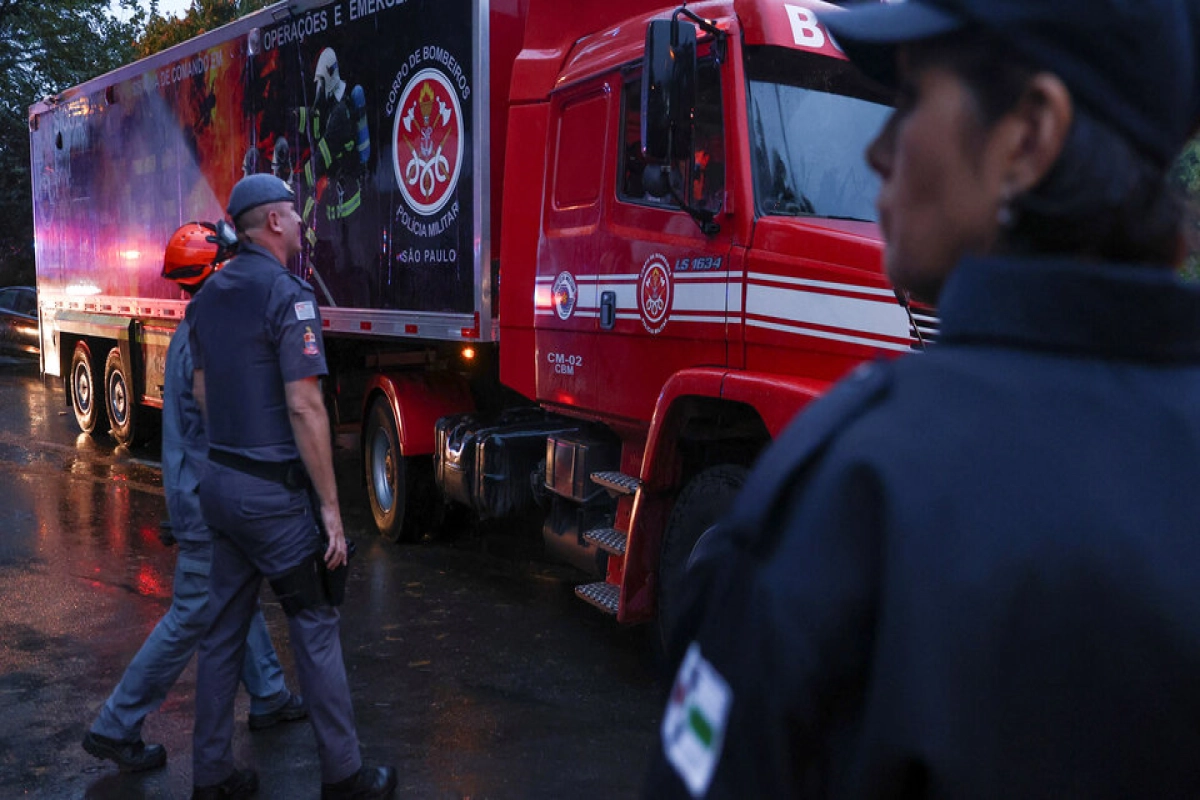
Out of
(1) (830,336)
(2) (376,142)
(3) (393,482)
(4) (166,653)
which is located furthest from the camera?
(3) (393,482)

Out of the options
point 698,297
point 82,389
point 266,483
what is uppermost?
point 698,297

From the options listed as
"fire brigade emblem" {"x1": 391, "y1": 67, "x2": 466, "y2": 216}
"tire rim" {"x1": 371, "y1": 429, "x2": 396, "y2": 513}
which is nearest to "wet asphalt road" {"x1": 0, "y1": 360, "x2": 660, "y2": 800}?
"tire rim" {"x1": 371, "y1": 429, "x2": 396, "y2": 513}

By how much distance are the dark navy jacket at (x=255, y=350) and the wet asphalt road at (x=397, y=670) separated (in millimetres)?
1310

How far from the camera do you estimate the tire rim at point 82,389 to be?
13.7 meters

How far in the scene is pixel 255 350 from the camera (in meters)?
3.82

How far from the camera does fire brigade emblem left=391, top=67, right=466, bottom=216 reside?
6.97 metres

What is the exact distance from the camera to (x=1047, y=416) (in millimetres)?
834

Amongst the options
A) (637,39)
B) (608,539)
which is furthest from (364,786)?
(637,39)

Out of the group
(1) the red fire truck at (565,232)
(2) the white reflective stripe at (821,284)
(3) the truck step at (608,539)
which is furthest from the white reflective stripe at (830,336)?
(3) the truck step at (608,539)

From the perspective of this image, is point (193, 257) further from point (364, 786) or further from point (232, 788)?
point (364, 786)

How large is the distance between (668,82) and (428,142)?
289 centimetres

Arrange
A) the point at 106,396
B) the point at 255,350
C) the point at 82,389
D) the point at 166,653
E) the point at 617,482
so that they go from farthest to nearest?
1. the point at 82,389
2. the point at 106,396
3. the point at 617,482
4. the point at 166,653
5. the point at 255,350

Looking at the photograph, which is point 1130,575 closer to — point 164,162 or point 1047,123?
point 1047,123

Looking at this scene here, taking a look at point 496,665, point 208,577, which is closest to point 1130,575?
point 208,577
